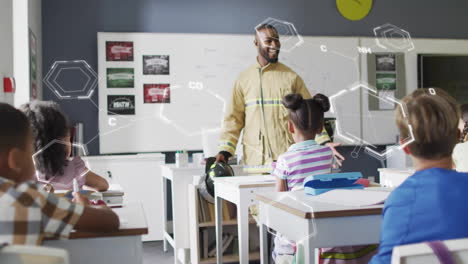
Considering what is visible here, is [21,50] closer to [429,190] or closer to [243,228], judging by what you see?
[243,228]

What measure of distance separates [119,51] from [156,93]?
0.52 metres

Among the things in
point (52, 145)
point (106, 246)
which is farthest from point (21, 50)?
point (106, 246)

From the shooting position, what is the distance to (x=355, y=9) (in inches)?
233

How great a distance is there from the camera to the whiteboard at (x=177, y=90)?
512 centimetres

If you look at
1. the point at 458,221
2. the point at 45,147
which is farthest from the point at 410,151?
the point at 45,147

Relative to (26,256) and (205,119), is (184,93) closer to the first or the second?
(205,119)

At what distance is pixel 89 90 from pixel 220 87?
128 centimetres

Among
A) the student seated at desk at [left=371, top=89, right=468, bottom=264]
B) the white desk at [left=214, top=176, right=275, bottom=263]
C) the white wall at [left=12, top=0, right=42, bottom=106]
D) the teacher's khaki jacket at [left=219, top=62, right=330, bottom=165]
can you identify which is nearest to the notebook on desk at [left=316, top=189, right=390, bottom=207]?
the student seated at desk at [left=371, top=89, right=468, bottom=264]

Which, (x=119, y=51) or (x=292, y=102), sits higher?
(x=119, y=51)

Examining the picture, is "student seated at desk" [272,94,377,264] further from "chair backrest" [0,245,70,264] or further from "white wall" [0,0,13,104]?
"white wall" [0,0,13,104]

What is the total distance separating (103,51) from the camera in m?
5.07

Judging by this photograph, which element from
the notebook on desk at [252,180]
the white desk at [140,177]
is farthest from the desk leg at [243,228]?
the white desk at [140,177]

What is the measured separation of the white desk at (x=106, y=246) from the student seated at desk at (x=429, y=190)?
2.21 feet

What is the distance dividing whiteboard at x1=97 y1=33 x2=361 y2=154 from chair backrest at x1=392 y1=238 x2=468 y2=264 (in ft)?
13.8
